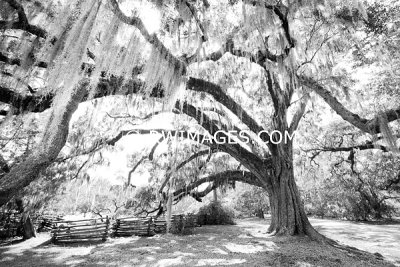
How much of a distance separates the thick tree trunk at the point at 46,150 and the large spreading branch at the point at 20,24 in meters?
2.14

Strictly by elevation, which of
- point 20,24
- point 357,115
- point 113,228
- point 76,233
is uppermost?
point 20,24

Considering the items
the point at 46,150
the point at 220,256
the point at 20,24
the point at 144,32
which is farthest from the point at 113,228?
the point at 144,32

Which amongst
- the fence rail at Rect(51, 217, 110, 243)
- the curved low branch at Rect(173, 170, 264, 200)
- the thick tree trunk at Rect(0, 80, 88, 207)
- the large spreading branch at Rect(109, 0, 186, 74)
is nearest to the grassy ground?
the fence rail at Rect(51, 217, 110, 243)

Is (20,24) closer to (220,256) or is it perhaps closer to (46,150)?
(46,150)

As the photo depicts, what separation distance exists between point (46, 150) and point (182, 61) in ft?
7.39

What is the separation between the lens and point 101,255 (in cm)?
708

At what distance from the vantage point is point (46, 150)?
2.77 meters

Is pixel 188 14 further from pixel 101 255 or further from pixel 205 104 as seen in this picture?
pixel 101 255

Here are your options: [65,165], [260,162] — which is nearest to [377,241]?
[260,162]

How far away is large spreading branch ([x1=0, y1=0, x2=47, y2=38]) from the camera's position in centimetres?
411

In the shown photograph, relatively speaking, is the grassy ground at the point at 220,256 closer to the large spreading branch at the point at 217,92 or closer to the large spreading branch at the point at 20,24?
the large spreading branch at the point at 217,92

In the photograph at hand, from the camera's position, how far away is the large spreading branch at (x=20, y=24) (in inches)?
162

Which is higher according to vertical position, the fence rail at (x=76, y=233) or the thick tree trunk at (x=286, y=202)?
the thick tree trunk at (x=286, y=202)

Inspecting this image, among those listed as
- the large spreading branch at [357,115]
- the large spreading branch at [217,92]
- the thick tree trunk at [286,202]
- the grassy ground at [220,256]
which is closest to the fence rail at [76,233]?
the grassy ground at [220,256]
